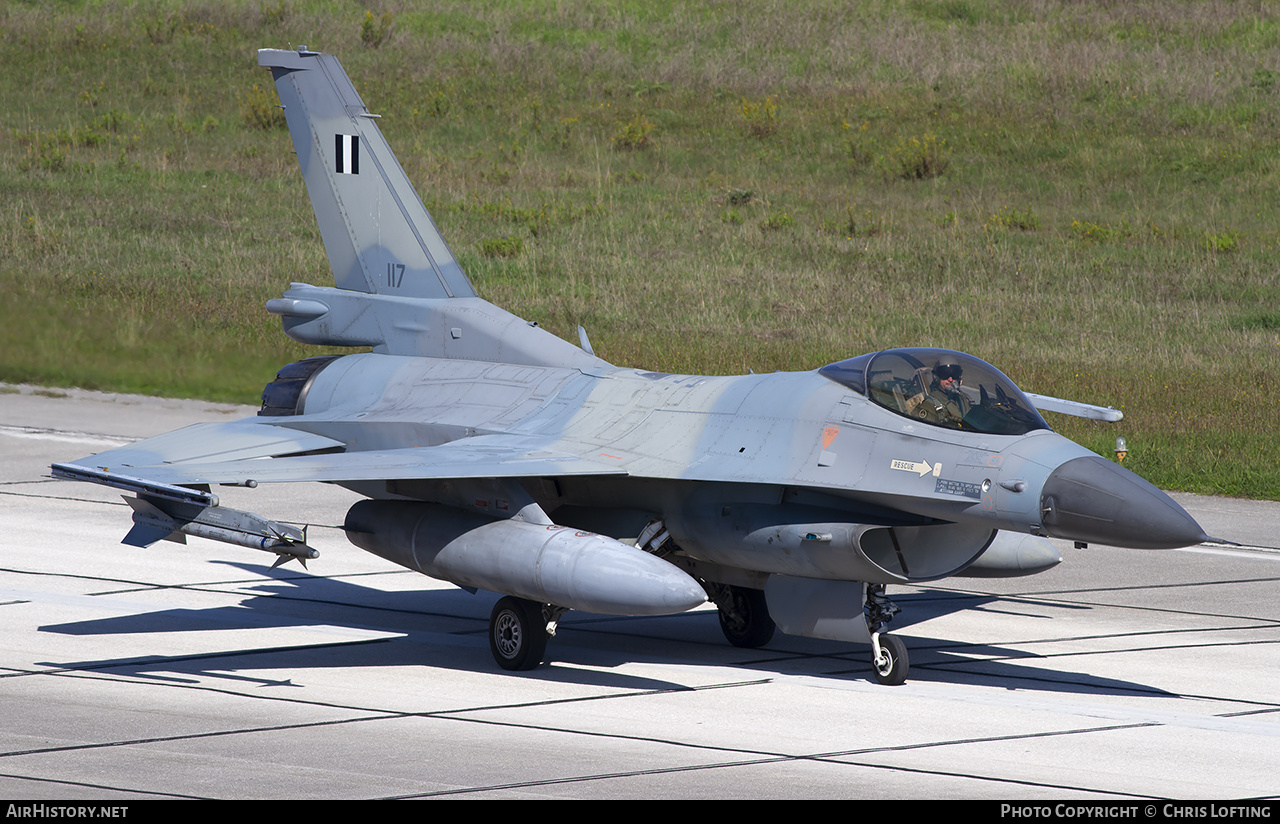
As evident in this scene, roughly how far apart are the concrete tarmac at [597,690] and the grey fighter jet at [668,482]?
81cm

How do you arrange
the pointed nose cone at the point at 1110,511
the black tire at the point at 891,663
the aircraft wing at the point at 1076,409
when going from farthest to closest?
the aircraft wing at the point at 1076,409 → the black tire at the point at 891,663 → the pointed nose cone at the point at 1110,511

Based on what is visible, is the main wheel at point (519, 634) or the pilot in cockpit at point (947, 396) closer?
the pilot in cockpit at point (947, 396)

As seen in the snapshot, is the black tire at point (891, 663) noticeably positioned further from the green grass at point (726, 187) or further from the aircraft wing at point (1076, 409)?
the green grass at point (726, 187)

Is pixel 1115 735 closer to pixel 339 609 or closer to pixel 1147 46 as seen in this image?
pixel 339 609

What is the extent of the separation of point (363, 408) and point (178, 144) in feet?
98.9

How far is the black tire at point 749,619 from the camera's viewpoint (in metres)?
13.3

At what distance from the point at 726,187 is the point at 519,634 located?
28.9 meters

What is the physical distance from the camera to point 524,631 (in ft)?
40.2

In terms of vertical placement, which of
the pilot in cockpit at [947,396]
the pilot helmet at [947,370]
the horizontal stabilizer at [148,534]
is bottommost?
Result: the horizontal stabilizer at [148,534]

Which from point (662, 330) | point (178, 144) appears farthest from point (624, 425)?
point (178, 144)

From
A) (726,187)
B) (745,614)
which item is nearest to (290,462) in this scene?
(745,614)

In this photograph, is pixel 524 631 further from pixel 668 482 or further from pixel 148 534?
pixel 148 534

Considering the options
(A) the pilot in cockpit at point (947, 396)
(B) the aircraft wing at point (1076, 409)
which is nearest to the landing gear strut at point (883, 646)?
(A) the pilot in cockpit at point (947, 396)

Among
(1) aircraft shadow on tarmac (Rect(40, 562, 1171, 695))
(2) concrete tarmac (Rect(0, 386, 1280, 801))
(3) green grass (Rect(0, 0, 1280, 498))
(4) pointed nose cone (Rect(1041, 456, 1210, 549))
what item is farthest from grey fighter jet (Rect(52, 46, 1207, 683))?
(3) green grass (Rect(0, 0, 1280, 498))
